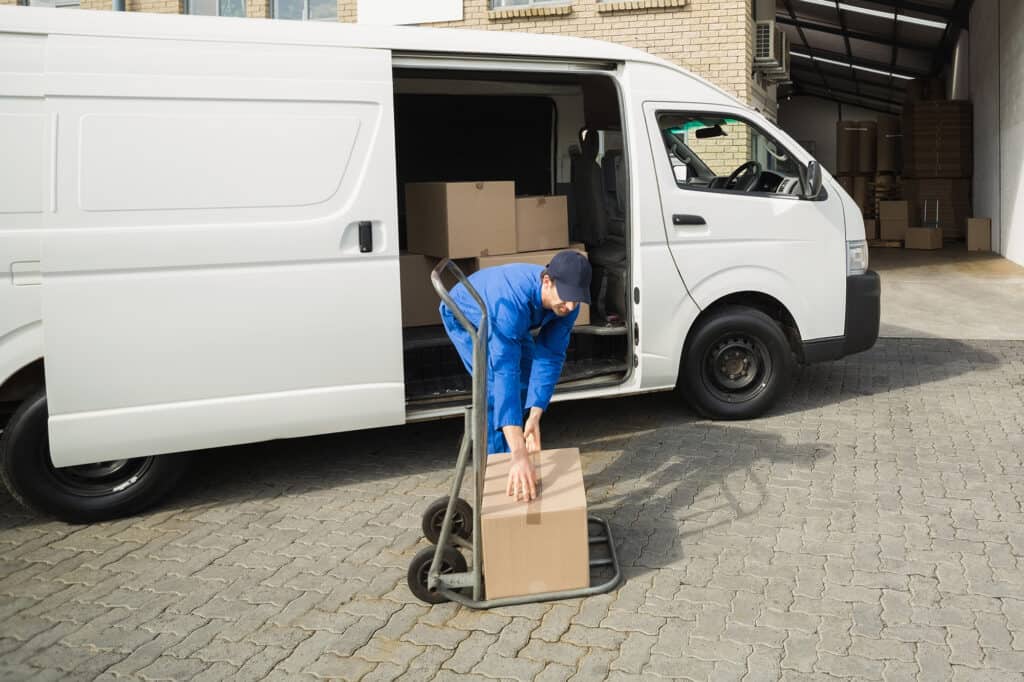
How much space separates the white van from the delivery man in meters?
0.94

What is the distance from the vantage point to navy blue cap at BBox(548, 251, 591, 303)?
13.1ft

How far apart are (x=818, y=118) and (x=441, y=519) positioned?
108 ft

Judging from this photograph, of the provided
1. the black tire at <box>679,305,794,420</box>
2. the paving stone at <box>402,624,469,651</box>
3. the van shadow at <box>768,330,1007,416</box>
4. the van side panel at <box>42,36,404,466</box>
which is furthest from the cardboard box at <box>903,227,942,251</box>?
the paving stone at <box>402,624,469,651</box>

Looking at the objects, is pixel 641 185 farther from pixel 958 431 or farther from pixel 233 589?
pixel 233 589

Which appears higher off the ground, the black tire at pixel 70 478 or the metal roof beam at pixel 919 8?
the metal roof beam at pixel 919 8

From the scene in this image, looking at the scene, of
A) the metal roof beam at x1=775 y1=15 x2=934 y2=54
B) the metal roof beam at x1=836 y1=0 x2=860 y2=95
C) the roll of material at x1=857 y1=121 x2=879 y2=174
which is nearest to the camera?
the metal roof beam at x1=836 y1=0 x2=860 y2=95

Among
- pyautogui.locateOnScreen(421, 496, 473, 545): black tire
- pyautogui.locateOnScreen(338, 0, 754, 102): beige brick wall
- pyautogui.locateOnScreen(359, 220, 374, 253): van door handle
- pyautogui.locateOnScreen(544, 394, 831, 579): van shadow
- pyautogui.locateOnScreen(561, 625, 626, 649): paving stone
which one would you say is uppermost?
pyautogui.locateOnScreen(338, 0, 754, 102): beige brick wall

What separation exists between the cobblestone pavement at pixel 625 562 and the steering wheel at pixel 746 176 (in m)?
1.63

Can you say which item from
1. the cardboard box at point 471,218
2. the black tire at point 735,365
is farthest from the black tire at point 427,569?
the black tire at point 735,365

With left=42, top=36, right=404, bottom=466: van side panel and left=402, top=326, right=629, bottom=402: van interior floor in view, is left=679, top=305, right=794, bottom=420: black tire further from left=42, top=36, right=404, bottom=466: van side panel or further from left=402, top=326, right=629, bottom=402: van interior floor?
left=42, top=36, right=404, bottom=466: van side panel

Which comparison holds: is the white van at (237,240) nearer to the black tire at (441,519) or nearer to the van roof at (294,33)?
the van roof at (294,33)

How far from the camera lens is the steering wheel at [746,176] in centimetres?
692

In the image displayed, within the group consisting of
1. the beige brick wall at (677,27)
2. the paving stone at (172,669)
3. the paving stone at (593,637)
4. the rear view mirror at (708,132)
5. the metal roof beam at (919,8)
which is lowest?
the paving stone at (172,669)

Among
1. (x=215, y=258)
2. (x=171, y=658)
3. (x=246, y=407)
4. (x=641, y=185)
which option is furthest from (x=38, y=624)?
(x=641, y=185)
